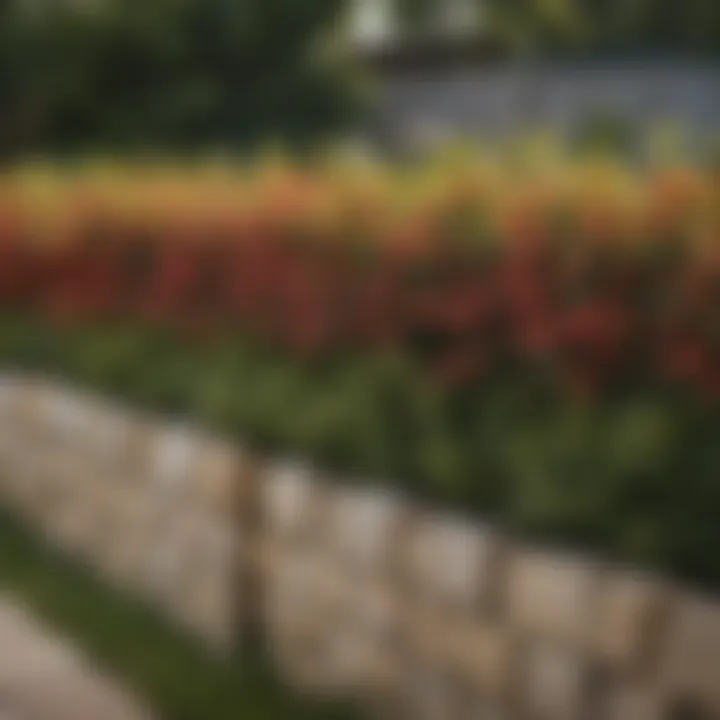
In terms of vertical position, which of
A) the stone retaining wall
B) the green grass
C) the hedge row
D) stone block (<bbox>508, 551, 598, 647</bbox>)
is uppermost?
the hedge row

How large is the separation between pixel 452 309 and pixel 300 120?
1733 mm

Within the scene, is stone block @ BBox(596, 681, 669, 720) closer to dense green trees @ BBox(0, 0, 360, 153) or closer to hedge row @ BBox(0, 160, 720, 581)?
hedge row @ BBox(0, 160, 720, 581)

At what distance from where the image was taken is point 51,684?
475 cm

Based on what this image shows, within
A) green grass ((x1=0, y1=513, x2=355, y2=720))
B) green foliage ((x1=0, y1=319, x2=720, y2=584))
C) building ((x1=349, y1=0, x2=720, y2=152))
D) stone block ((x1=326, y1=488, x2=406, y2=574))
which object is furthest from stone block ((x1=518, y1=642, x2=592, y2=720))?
building ((x1=349, y1=0, x2=720, y2=152))

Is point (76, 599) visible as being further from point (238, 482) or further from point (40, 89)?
point (40, 89)

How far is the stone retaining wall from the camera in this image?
365 centimetres

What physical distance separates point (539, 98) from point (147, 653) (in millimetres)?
1986

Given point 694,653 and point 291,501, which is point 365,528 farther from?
point 694,653

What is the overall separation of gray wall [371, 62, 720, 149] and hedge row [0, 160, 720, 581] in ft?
0.63

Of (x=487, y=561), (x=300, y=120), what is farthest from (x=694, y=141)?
(x=300, y=120)

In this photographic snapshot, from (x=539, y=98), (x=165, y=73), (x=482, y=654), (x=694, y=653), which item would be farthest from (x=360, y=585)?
(x=165, y=73)

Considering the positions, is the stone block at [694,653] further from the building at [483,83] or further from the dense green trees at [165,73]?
the dense green trees at [165,73]

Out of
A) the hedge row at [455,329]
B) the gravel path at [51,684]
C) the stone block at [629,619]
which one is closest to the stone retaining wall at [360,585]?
the stone block at [629,619]

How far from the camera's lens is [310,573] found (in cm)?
488
